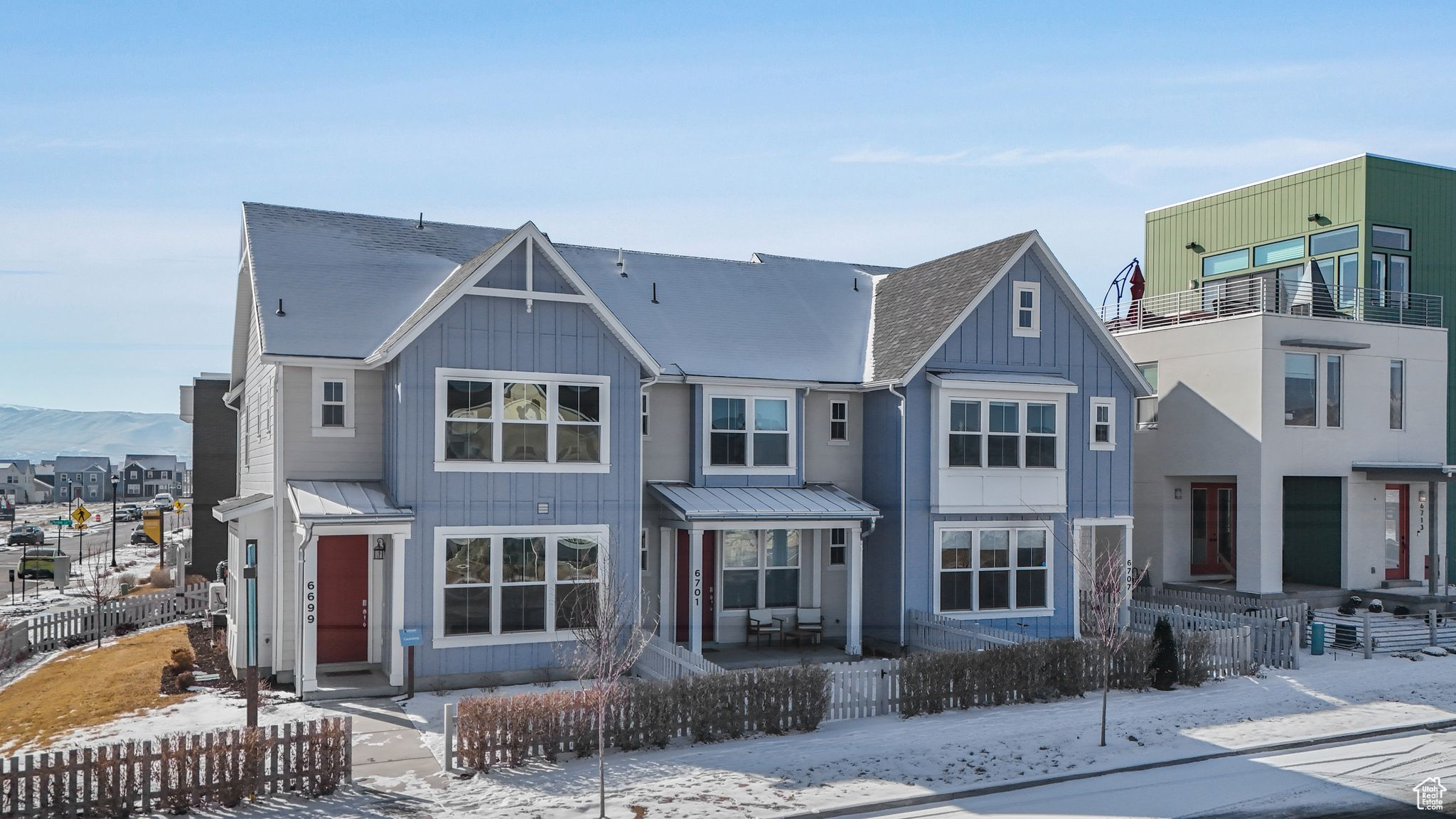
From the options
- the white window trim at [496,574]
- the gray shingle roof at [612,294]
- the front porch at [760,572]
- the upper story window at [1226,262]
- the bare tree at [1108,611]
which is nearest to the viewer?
the bare tree at [1108,611]

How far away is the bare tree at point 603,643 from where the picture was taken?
14.0 meters

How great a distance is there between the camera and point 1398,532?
31.6 m

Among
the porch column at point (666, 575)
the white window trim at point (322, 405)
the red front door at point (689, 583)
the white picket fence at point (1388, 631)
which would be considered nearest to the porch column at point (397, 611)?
the white window trim at point (322, 405)

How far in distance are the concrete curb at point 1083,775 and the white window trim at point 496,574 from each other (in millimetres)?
7012

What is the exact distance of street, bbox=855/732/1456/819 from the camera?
43.7ft

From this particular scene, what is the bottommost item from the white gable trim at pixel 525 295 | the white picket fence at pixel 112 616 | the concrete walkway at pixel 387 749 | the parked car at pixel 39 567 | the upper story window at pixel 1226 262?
the parked car at pixel 39 567

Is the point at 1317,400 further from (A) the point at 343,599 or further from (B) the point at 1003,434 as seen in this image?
(A) the point at 343,599

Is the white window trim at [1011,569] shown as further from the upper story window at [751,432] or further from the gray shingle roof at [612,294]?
the gray shingle roof at [612,294]

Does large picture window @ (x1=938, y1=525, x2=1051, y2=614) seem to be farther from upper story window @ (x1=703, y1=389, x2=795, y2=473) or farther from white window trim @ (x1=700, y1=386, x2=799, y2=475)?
upper story window @ (x1=703, y1=389, x2=795, y2=473)

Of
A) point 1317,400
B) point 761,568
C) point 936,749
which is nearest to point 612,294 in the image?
point 761,568

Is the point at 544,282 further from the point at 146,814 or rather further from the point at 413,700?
the point at 146,814

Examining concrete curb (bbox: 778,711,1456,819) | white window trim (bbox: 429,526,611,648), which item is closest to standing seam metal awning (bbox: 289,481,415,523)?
white window trim (bbox: 429,526,611,648)

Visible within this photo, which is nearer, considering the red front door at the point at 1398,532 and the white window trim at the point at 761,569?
the white window trim at the point at 761,569

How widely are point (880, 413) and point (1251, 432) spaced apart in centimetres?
1080
